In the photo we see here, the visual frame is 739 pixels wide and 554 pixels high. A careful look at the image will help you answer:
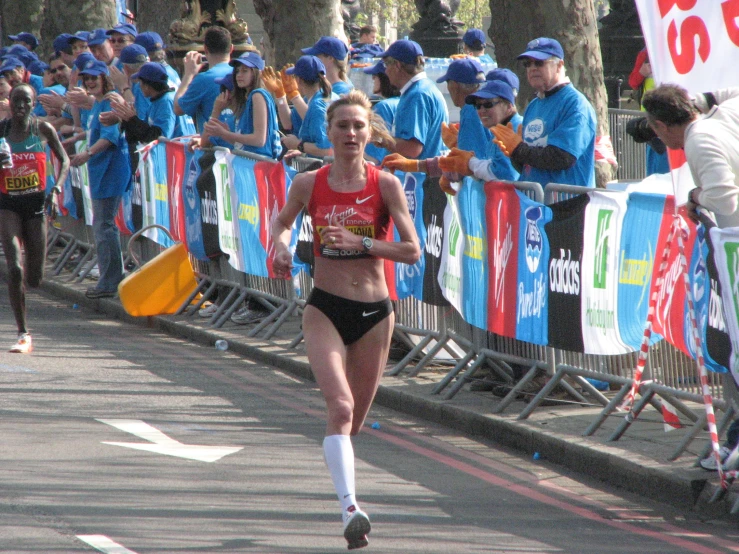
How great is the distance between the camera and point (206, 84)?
13219 millimetres

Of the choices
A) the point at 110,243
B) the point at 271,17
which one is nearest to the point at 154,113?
the point at 110,243

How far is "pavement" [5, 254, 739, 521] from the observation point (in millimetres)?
6762

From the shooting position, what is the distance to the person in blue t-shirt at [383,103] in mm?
10633

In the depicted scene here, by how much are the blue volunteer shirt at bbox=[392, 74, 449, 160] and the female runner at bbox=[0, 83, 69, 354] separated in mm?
3488

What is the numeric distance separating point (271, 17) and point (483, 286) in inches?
359

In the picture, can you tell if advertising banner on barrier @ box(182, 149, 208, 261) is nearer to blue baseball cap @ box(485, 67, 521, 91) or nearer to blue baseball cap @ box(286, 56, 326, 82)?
blue baseball cap @ box(286, 56, 326, 82)

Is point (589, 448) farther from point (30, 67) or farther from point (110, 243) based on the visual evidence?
point (30, 67)

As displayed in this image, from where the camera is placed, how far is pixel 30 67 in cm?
2370

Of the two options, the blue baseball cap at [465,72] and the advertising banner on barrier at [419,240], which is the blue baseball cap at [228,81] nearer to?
the advertising banner on barrier at [419,240]

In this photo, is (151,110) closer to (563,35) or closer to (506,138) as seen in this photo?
(563,35)

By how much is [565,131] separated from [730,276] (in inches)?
92.8

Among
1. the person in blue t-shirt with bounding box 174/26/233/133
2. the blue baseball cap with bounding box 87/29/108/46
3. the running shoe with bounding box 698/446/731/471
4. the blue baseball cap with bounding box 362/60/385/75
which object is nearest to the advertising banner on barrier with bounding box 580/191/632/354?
the running shoe with bounding box 698/446/731/471

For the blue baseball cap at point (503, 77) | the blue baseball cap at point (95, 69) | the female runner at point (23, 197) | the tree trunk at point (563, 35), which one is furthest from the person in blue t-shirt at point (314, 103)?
the blue baseball cap at point (95, 69)

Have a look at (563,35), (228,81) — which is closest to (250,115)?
(228,81)
